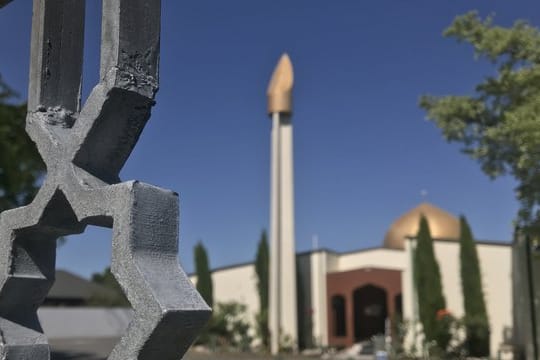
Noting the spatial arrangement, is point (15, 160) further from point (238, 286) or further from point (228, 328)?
point (238, 286)

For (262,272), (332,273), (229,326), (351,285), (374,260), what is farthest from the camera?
(262,272)

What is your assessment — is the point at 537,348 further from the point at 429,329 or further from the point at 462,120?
the point at 462,120

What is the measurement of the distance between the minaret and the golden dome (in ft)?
15.7

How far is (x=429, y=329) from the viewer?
62.8 feet

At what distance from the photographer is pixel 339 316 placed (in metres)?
26.6

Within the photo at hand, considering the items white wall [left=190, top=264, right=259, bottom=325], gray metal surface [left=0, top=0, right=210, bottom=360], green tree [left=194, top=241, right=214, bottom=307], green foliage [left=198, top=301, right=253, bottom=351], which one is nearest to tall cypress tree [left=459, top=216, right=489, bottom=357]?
green foliage [left=198, top=301, right=253, bottom=351]

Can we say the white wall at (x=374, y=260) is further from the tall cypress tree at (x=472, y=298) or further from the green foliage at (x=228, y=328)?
the tall cypress tree at (x=472, y=298)

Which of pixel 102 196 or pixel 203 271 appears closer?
pixel 102 196

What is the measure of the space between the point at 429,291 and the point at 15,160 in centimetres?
1285

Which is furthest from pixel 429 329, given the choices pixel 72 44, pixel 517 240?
pixel 72 44

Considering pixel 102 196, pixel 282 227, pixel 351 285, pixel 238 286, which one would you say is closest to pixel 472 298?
pixel 351 285

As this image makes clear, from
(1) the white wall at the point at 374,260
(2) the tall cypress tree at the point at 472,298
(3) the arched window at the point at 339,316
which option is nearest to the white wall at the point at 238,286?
(3) the arched window at the point at 339,316

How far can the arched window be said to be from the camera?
84.4ft

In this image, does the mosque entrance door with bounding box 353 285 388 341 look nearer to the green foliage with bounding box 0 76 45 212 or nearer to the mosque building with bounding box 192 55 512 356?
the mosque building with bounding box 192 55 512 356
